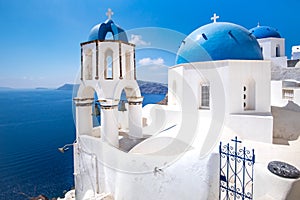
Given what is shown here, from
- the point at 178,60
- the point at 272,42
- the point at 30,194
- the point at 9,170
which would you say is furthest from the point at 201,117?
the point at 9,170

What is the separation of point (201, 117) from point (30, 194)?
13.2 metres

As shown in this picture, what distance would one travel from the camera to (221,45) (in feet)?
23.4

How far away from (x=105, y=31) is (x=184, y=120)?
438 centimetres

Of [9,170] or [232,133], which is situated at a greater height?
[232,133]

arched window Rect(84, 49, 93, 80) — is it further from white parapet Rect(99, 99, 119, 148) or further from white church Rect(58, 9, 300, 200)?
white parapet Rect(99, 99, 119, 148)

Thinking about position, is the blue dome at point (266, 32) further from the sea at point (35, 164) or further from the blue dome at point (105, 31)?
the blue dome at point (105, 31)

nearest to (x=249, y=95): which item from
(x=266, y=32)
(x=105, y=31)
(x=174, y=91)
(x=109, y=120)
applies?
(x=174, y=91)

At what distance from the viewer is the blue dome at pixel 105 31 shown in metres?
7.61

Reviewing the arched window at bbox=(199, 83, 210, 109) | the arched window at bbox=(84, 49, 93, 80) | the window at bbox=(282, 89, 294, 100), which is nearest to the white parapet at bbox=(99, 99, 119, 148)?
the arched window at bbox=(84, 49, 93, 80)

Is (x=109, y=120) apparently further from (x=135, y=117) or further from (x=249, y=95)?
(x=249, y=95)

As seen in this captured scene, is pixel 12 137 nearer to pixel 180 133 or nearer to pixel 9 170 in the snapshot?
pixel 9 170

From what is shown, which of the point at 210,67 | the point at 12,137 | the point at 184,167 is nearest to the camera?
the point at 184,167

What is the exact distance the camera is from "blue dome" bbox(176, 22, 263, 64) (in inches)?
276

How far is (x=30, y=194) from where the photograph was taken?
13.9 meters
